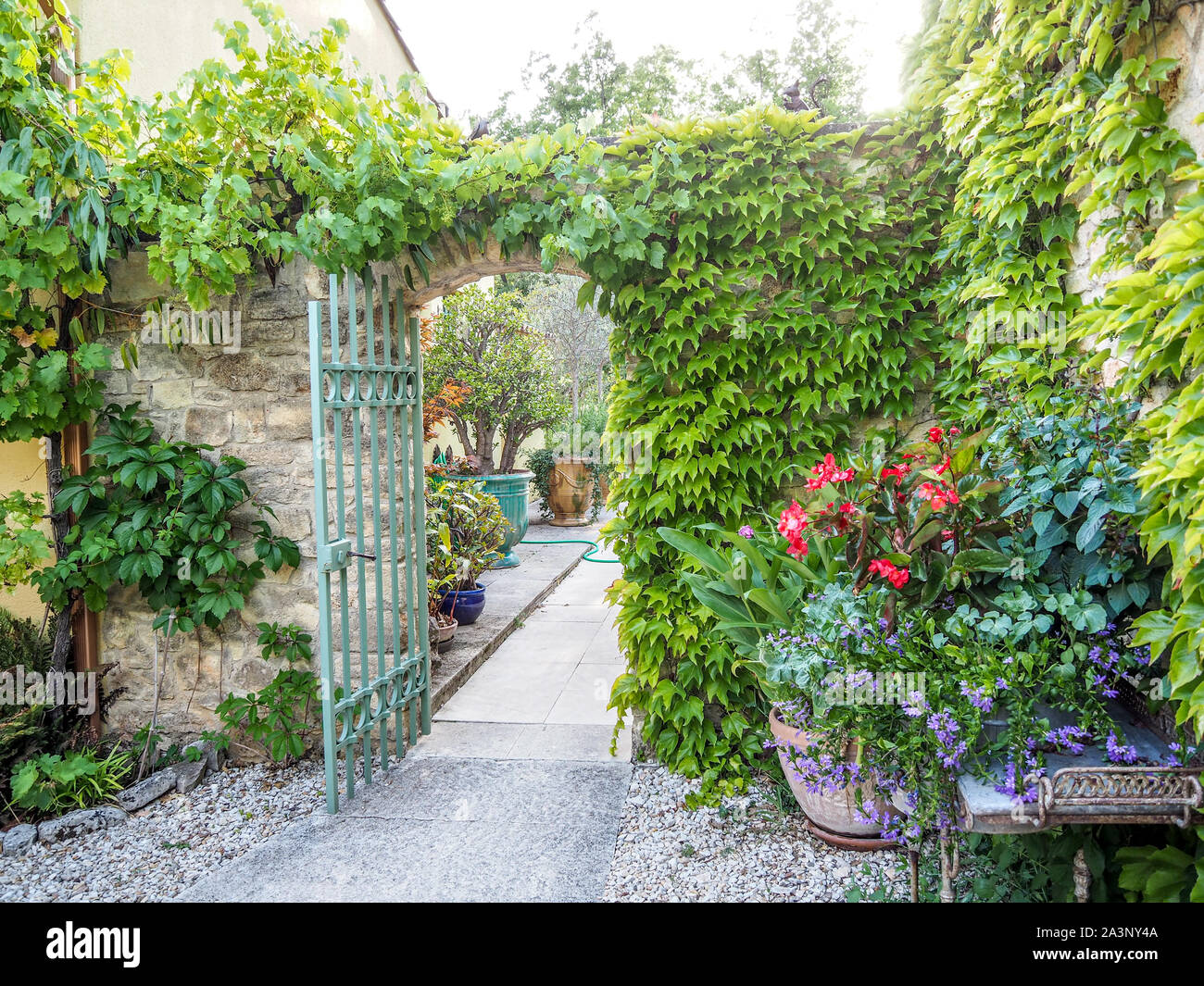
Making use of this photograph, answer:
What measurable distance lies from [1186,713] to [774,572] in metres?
1.33

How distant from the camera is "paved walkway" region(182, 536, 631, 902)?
2582 millimetres

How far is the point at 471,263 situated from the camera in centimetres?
351

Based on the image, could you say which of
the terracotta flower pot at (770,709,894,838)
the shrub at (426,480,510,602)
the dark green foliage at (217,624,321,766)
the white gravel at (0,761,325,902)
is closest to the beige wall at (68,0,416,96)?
the dark green foliage at (217,624,321,766)

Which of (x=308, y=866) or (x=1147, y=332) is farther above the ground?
(x=1147, y=332)

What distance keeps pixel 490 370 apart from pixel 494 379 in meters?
0.10

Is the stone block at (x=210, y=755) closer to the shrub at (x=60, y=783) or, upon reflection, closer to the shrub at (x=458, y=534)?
the shrub at (x=60, y=783)

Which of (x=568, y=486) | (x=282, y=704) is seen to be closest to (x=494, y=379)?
(x=568, y=486)

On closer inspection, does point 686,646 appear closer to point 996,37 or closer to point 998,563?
point 998,563

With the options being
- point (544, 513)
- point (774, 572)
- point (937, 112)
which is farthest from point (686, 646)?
point (544, 513)

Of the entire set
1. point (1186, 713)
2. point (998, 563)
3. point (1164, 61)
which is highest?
point (1164, 61)

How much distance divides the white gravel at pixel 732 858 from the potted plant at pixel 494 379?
516cm

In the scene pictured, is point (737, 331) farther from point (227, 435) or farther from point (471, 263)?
point (227, 435)

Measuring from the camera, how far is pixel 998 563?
6.51 ft

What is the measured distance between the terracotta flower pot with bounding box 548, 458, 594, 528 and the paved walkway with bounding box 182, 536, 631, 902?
546 centimetres
